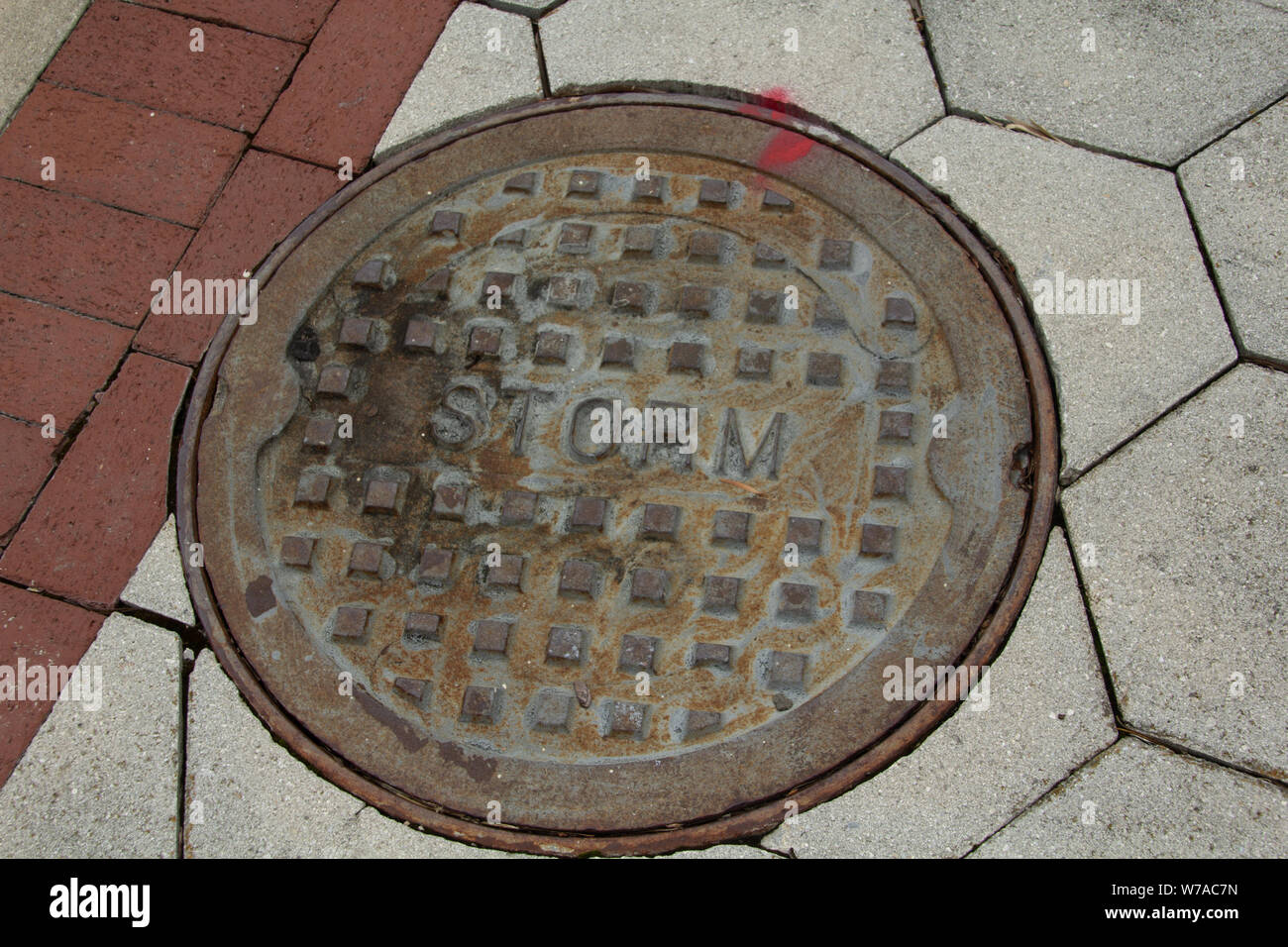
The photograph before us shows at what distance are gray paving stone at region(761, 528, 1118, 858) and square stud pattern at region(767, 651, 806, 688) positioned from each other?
0.79ft

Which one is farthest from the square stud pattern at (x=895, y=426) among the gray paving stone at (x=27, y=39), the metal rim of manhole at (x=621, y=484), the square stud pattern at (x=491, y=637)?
the gray paving stone at (x=27, y=39)

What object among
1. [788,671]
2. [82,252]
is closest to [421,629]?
[788,671]

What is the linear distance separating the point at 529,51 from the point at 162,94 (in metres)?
1.03

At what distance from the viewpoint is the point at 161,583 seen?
2264 mm

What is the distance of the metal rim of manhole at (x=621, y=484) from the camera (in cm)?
204

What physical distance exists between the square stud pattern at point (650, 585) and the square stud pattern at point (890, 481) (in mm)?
494

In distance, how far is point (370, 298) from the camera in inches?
95.4

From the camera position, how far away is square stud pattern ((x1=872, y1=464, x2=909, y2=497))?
7.00 ft

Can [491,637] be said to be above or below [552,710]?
above

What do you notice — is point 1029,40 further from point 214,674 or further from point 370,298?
point 214,674

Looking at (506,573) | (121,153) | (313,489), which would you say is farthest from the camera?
(121,153)

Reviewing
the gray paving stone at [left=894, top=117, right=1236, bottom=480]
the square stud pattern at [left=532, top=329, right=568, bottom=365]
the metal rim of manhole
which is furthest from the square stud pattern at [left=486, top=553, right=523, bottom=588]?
the gray paving stone at [left=894, top=117, right=1236, bottom=480]

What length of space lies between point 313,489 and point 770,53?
1.66m

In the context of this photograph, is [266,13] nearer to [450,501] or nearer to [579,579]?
[450,501]
